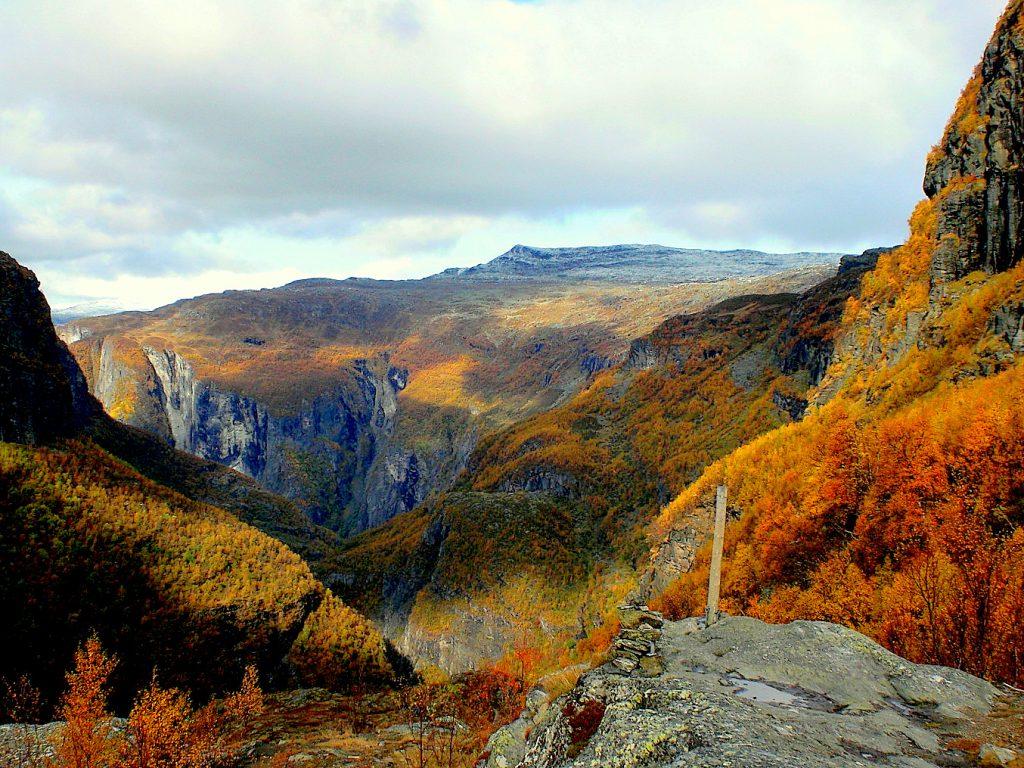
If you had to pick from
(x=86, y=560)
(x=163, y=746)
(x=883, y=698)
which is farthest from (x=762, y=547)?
(x=86, y=560)

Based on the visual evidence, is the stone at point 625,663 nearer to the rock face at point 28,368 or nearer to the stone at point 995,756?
the stone at point 995,756

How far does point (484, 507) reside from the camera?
355ft

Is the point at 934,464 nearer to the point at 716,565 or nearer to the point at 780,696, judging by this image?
the point at 716,565

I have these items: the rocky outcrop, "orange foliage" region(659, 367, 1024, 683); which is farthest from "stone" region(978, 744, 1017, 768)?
the rocky outcrop

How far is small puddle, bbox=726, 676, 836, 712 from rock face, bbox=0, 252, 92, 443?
8322 centimetres

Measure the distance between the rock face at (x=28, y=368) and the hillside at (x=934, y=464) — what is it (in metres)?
79.4

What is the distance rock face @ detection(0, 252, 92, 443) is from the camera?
6603 centimetres

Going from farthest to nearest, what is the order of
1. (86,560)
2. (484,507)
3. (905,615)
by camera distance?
(484,507) → (86,560) → (905,615)

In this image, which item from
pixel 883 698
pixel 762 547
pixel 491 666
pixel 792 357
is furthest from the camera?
pixel 792 357

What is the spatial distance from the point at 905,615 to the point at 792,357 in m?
88.6

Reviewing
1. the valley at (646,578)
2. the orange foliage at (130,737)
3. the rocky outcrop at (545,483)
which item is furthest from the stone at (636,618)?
the rocky outcrop at (545,483)

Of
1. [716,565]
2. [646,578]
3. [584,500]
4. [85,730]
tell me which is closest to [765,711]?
[716,565]

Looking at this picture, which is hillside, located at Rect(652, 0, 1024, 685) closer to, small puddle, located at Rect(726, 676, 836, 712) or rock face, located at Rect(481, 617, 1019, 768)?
rock face, located at Rect(481, 617, 1019, 768)

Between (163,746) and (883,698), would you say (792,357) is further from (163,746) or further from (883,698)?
(163,746)
